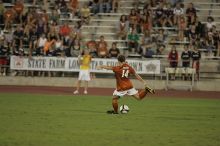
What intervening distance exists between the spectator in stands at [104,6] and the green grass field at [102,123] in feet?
40.4

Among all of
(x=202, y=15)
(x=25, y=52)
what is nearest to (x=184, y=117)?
(x=25, y=52)

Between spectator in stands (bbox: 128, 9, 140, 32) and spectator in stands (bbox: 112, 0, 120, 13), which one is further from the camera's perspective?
spectator in stands (bbox: 112, 0, 120, 13)

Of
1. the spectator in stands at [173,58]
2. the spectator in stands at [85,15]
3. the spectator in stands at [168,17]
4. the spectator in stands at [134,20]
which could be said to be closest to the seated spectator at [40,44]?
the spectator in stands at [85,15]

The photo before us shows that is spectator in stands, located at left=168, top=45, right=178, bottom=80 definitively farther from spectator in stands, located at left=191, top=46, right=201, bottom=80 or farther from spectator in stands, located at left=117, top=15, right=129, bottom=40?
spectator in stands, located at left=117, top=15, right=129, bottom=40

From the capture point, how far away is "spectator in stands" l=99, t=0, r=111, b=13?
33531 millimetres

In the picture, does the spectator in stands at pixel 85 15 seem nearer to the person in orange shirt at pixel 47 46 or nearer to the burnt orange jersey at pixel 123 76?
the person in orange shirt at pixel 47 46

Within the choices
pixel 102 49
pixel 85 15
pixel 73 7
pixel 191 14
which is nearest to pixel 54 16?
pixel 73 7

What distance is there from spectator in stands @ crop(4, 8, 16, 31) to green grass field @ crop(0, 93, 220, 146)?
1095 cm

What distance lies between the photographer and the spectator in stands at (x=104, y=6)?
1320 inches

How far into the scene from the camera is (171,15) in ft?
105

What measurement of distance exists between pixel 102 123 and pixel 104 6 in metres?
19.4

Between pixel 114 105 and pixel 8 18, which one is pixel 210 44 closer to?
pixel 8 18

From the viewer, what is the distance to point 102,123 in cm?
1483

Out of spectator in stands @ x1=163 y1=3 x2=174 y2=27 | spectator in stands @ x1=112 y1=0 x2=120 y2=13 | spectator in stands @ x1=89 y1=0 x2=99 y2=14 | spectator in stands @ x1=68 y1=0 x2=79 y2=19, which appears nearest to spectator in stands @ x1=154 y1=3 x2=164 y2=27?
spectator in stands @ x1=163 y1=3 x2=174 y2=27
